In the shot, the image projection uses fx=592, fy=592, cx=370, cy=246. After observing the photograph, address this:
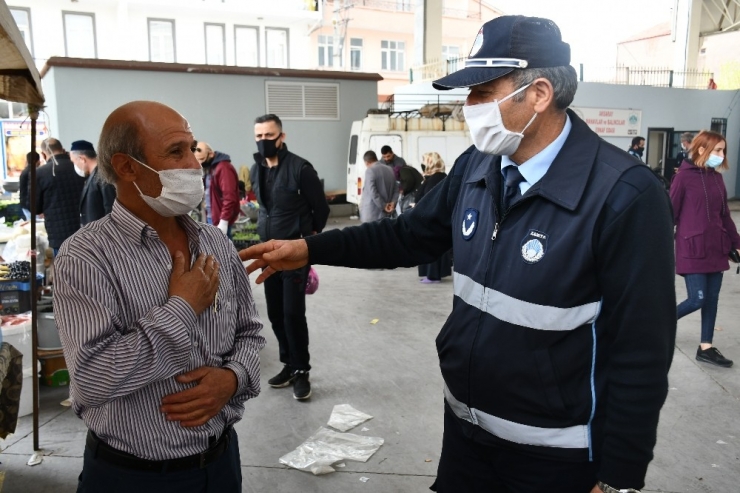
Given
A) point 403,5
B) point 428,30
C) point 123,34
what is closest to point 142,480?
point 428,30

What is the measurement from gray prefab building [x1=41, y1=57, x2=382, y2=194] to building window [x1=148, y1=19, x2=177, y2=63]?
9916 mm

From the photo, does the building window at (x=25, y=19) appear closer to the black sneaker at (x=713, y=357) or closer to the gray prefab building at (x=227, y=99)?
the gray prefab building at (x=227, y=99)

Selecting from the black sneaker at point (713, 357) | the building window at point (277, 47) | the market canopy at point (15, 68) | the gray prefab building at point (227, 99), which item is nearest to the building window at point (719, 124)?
the gray prefab building at point (227, 99)

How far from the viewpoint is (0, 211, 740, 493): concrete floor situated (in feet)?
11.5

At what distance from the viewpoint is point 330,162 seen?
16.6 meters

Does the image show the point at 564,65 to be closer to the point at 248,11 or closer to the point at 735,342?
the point at 735,342

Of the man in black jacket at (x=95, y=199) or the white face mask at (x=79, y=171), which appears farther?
the white face mask at (x=79, y=171)

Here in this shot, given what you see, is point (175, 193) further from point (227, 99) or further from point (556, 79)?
point (227, 99)

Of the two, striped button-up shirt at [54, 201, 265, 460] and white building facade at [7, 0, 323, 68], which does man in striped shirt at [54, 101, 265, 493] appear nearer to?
striped button-up shirt at [54, 201, 265, 460]

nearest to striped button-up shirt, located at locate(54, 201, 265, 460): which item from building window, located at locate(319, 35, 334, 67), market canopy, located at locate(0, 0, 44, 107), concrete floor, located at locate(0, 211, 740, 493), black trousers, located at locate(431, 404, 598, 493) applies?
black trousers, located at locate(431, 404, 598, 493)

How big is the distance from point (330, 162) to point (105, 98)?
5.89 m

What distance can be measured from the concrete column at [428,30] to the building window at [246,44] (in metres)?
9.28

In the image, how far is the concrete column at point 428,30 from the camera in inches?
736

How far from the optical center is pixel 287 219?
4.75m
